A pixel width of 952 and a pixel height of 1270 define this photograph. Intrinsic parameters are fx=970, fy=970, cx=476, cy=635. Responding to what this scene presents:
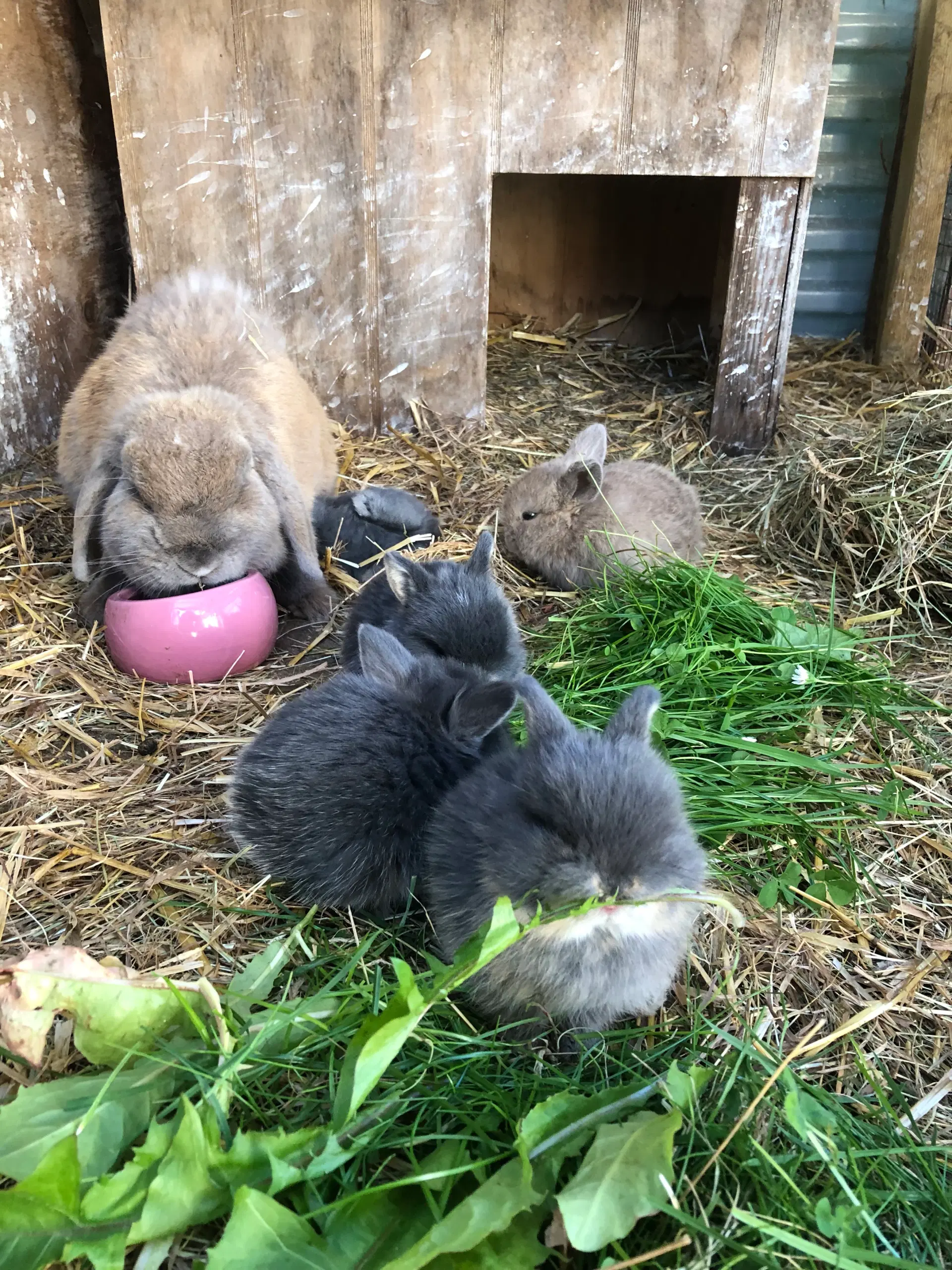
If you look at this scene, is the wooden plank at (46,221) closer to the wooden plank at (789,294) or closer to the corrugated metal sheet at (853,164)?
the wooden plank at (789,294)

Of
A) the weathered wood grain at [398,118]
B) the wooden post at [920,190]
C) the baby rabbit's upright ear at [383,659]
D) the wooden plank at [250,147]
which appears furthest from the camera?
the wooden post at [920,190]

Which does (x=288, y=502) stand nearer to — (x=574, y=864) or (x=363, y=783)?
(x=363, y=783)

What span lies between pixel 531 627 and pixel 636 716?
1.69m

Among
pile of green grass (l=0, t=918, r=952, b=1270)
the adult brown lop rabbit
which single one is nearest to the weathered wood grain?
the adult brown lop rabbit

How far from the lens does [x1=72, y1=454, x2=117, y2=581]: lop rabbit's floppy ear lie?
136 inches

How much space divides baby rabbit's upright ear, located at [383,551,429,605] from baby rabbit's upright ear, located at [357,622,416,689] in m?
0.47

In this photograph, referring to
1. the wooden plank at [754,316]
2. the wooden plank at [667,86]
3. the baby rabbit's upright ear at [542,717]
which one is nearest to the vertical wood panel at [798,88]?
the wooden plank at [667,86]

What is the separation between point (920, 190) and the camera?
225 inches

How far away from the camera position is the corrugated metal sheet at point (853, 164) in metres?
6.14

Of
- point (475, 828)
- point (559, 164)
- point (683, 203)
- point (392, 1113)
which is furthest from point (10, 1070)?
point (683, 203)

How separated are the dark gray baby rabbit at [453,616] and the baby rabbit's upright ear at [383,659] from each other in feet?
1.03

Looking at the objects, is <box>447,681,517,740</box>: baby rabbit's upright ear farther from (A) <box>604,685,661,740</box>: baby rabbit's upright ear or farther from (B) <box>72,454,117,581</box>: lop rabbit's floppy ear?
(B) <box>72,454,117,581</box>: lop rabbit's floppy ear

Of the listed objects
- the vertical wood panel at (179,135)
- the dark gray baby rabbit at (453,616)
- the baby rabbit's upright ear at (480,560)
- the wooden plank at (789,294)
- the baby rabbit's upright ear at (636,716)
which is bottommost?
the dark gray baby rabbit at (453,616)

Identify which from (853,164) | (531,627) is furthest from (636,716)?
(853,164)
